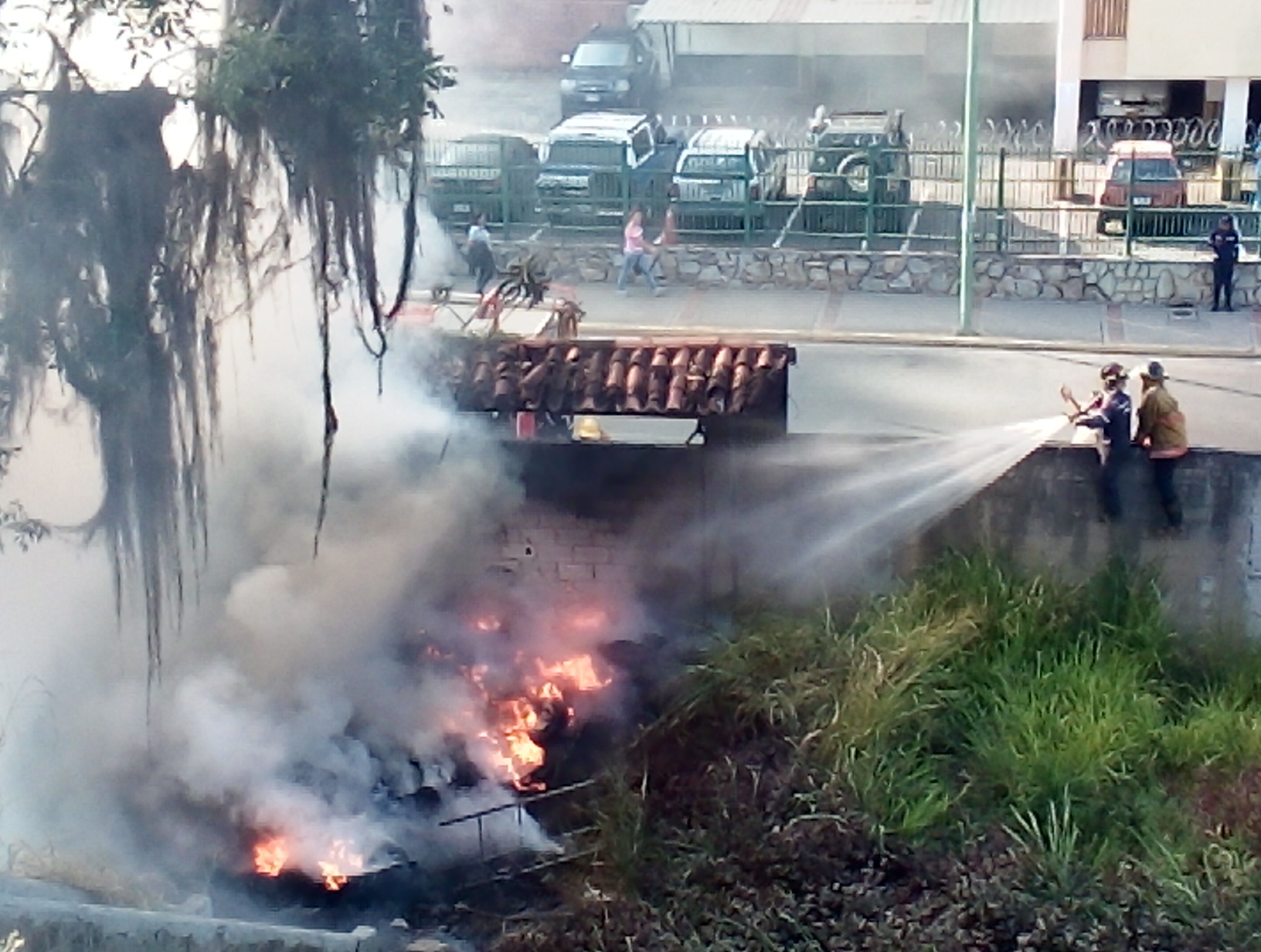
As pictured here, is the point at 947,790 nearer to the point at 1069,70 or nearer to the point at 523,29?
the point at 1069,70

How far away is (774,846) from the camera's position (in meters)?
8.28

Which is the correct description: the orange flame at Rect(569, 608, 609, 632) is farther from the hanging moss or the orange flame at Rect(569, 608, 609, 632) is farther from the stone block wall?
the hanging moss

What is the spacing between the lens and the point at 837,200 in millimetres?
17844

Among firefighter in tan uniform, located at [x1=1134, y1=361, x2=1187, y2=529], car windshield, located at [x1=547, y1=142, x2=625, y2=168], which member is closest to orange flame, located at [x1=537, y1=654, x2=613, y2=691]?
firefighter in tan uniform, located at [x1=1134, y1=361, x2=1187, y2=529]

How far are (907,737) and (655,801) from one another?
135 centimetres

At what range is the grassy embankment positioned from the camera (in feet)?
25.8

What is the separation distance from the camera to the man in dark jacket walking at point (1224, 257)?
1647cm

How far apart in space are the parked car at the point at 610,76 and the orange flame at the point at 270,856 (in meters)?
18.4

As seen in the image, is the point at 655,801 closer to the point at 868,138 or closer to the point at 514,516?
the point at 514,516

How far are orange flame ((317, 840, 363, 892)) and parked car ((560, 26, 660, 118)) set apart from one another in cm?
1842

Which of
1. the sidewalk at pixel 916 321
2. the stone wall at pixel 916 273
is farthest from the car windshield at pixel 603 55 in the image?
the sidewalk at pixel 916 321

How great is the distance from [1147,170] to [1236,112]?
15.4 feet

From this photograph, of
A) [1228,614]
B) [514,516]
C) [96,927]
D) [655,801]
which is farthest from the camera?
[514,516]

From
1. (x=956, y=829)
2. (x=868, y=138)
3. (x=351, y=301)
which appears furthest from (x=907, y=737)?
(x=868, y=138)
